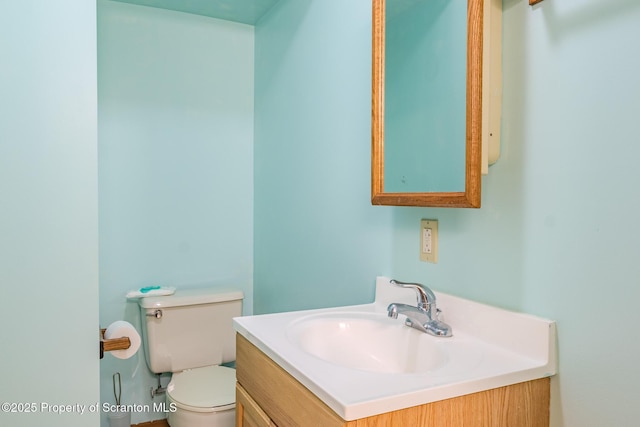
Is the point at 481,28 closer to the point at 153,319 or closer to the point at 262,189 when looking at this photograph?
the point at 262,189

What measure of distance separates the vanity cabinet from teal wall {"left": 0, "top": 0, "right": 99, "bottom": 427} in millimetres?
517

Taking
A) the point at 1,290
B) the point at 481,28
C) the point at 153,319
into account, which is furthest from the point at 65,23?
the point at 153,319

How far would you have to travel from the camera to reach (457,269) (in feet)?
4.07

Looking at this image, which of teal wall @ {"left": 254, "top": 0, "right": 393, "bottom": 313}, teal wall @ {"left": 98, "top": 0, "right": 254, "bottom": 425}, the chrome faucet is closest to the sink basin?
the chrome faucet

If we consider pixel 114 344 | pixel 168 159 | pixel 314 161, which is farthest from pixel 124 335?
pixel 168 159

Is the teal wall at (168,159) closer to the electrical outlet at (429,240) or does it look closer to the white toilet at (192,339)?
the white toilet at (192,339)

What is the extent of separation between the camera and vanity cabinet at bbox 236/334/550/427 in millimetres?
824

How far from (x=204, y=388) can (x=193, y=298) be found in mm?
440

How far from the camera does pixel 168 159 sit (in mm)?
2414

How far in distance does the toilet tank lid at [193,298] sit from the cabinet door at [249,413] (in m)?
0.96

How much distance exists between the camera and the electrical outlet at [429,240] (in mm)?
1313

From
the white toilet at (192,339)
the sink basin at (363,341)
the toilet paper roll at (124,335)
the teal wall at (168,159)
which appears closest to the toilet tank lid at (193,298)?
the white toilet at (192,339)

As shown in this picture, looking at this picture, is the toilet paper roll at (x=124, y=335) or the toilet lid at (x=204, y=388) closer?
the toilet paper roll at (x=124, y=335)

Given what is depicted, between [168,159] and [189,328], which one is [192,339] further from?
[168,159]
